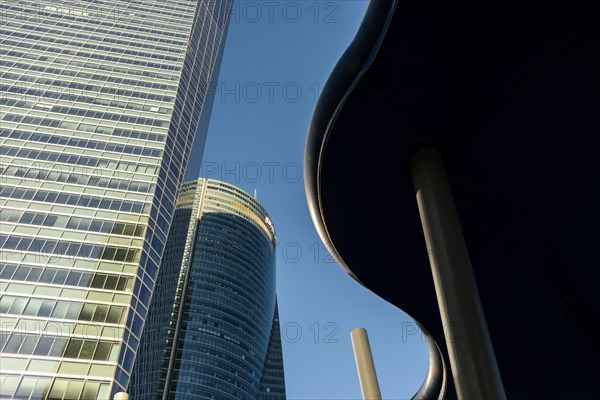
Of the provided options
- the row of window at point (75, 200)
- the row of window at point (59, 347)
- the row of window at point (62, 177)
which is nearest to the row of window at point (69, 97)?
the row of window at point (62, 177)

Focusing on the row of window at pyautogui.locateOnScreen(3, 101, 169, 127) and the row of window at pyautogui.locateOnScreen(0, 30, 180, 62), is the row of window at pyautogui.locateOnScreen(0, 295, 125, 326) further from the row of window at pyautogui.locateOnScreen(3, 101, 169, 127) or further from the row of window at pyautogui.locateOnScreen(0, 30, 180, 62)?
A: the row of window at pyautogui.locateOnScreen(0, 30, 180, 62)

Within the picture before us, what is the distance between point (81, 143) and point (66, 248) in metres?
15.4

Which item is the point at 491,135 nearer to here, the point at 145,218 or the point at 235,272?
the point at 145,218

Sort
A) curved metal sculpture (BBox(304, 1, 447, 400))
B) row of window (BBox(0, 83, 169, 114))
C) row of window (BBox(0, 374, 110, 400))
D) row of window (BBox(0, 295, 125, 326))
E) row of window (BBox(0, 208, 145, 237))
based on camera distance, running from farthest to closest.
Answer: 1. row of window (BBox(0, 83, 169, 114))
2. row of window (BBox(0, 208, 145, 237))
3. row of window (BBox(0, 295, 125, 326))
4. row of window (BBox(0, 374, 110, 400))
5. curved metal sculpture (BBox(304, 1, 447, 400))

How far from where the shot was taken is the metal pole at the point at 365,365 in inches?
177

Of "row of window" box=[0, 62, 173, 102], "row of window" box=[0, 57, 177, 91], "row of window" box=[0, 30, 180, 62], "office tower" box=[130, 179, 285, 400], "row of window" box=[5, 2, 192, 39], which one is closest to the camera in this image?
"row of window" box=[0, 62, 173, 102]

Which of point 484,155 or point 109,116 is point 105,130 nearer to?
point 109,116

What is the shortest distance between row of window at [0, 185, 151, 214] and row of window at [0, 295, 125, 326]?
1147 cm

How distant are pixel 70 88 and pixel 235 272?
70.9 meters

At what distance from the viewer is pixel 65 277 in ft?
137

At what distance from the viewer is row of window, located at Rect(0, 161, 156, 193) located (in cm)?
4953

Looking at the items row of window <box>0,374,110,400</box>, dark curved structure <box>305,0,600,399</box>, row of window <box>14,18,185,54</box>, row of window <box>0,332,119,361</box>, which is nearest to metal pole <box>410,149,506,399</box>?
dark curved structure <box>305,0,600,399</box>

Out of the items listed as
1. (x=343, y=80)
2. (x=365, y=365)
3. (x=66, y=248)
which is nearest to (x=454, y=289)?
(x=365, y=365)

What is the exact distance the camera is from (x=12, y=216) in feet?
148
